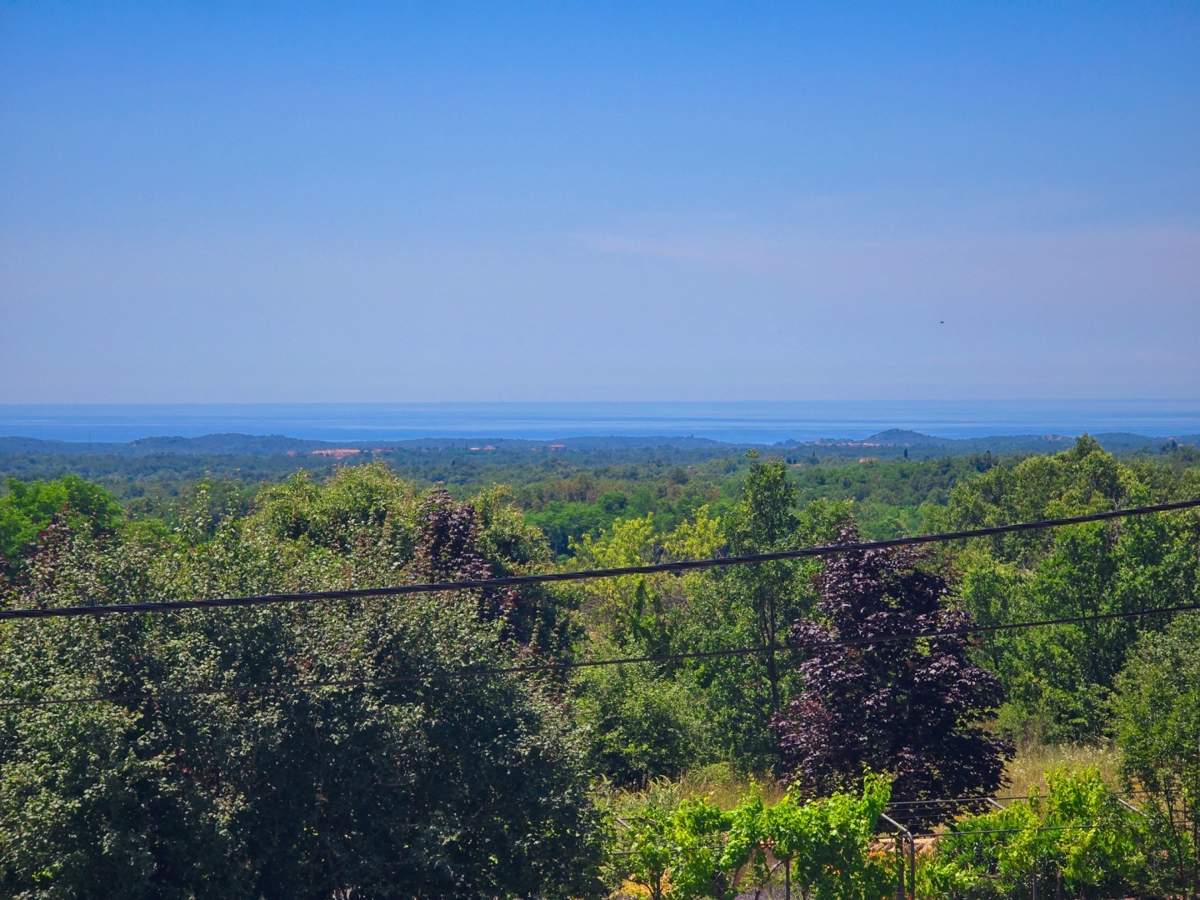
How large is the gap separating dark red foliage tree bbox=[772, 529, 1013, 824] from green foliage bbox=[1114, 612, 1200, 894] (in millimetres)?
2023

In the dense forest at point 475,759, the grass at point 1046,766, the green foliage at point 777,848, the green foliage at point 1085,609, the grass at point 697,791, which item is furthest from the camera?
the green foliage at point 1085,609

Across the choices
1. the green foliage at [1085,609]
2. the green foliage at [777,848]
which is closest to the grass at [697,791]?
the green foliage at [777,848]

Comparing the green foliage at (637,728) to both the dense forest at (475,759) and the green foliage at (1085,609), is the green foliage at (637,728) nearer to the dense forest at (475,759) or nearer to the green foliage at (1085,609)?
the dense forest at (475,759)

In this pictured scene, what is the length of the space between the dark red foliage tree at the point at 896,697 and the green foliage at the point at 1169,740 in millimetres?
2023

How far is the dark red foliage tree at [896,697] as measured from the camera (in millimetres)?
13773

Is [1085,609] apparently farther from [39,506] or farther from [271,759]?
[39,506]

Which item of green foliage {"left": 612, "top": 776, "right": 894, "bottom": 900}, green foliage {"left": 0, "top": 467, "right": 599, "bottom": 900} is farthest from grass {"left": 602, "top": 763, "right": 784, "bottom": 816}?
green foliage {"left": 0, "top": 467, "right": 599, "bottom": 900}

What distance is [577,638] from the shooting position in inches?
1121

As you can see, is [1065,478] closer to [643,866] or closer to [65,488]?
[643,866]

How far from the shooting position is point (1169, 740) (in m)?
13.9

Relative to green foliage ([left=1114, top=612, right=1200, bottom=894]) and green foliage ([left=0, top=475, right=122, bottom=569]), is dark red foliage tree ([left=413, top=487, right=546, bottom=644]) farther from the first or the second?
green foliage ([left=0, top=475, right=122, bottom=569])

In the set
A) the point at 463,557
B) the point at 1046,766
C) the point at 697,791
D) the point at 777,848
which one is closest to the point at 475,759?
the point at 777,848

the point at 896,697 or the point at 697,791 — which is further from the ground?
the point at 896,697

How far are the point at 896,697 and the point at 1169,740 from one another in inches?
151
